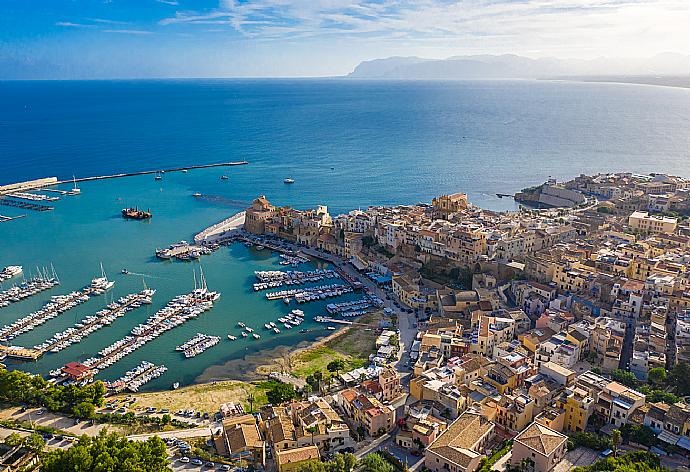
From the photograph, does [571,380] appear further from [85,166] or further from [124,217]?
[85,166]

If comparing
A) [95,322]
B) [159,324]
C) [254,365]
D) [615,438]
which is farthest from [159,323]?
[615,438]

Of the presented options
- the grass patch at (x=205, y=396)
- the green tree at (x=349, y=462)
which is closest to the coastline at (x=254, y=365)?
the grass patch at (x=205, y=396)

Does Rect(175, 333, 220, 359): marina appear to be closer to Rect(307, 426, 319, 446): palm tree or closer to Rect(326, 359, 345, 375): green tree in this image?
Rect(326, 359, 345, 375): green tree

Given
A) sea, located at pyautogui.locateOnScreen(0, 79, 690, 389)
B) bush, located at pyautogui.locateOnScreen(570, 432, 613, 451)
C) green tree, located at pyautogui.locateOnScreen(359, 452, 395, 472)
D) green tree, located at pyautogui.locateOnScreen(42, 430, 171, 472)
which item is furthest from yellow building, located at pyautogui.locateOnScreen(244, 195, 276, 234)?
bush, located at pyautogui.locateOnScreen(570, 432, 613, 451)

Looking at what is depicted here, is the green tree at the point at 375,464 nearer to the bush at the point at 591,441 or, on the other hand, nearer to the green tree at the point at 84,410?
the bush at the point at 591,441

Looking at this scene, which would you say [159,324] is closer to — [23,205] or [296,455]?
[296,455]
